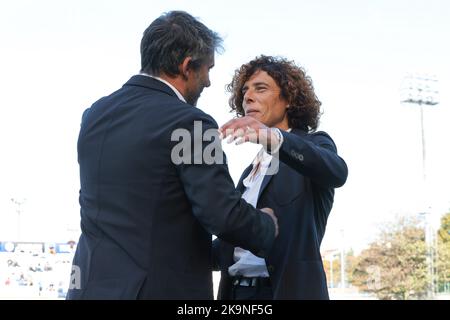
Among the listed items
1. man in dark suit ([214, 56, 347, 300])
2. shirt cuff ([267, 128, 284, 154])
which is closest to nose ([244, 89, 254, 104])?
man in dark suit ([214, 56, 347, 300])

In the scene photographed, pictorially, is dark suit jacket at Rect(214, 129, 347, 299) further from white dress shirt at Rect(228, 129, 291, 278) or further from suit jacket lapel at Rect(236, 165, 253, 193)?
suit jacket lapel at Rect(236, 165, 253, 193)

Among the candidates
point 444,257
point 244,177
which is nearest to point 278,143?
point 244,177

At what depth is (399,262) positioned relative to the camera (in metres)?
48.1

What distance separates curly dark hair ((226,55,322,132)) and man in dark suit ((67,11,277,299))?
877mm

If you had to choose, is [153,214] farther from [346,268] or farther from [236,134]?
[346,268]

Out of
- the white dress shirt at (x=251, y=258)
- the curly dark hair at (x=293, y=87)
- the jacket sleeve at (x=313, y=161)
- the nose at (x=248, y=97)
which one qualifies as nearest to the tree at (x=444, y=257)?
the curly dark hair at (x=293, y=87)

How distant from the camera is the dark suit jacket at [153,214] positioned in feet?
7.03

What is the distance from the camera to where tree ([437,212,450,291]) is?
48812mm

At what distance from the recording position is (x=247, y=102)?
3.12 m

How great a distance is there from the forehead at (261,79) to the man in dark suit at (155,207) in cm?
89

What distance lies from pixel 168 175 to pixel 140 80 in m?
0.44

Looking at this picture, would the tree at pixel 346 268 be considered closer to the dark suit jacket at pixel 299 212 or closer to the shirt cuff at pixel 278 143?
the dark suit jacket at pixel 299 212

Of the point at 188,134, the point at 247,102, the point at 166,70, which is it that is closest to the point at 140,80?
the point at 166,70
